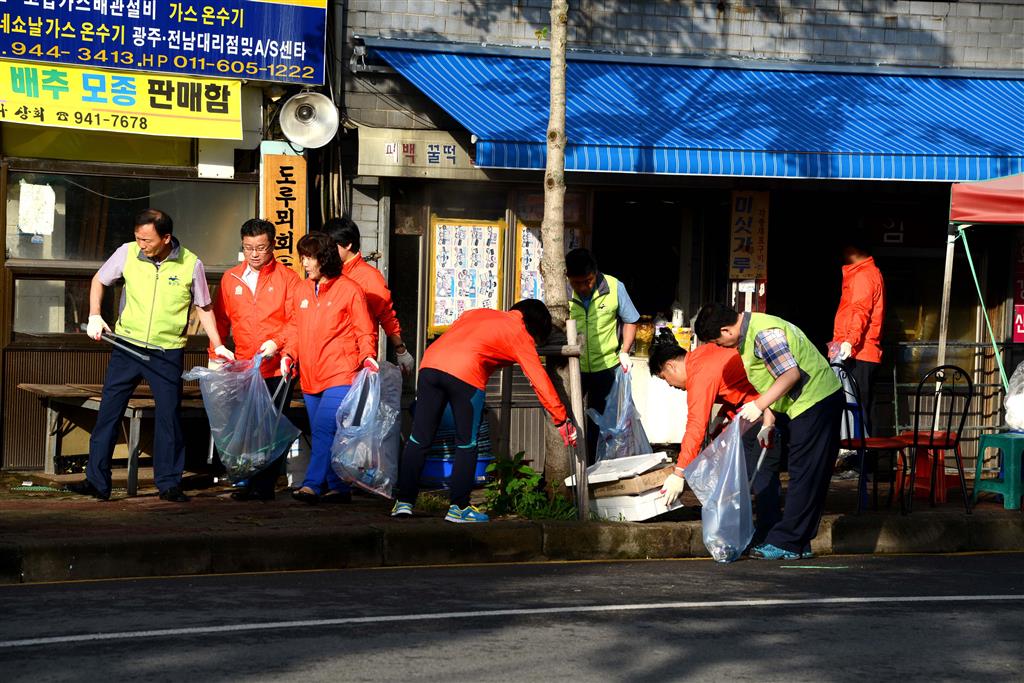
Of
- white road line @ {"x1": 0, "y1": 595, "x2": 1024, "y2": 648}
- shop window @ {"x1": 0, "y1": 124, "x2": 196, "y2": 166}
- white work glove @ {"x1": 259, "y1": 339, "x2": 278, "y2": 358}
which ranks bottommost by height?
white road line @ {"x1": 0, "y1": 595, "x2": 1024, "y2": 648}

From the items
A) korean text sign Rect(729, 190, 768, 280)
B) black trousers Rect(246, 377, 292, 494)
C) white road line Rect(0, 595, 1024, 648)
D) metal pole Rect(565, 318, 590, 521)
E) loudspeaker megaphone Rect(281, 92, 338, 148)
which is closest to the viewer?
white road line Rect(0, 595, 1024, 648)

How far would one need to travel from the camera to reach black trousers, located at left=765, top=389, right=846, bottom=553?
8961 mm

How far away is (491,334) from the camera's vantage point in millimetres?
9461

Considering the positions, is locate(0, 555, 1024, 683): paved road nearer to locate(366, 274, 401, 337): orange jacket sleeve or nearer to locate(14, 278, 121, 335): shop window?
locate(366, 274, 401, 337): orange jacket sleeve

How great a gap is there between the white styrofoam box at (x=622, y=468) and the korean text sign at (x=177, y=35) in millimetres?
4254

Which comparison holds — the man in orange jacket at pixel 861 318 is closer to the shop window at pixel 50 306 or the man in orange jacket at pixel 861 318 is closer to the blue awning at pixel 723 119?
the blue awning at pixel 723 119

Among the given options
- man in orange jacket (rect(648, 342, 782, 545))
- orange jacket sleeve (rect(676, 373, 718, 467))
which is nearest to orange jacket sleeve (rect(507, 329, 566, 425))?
man in orange jacket (rect(648, 342, 782, 545))

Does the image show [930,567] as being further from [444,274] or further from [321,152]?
[321,152]

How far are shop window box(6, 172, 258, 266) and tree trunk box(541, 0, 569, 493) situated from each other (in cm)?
335

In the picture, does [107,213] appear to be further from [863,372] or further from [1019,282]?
[1019,282]

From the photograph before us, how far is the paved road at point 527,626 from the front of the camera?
5.98 metres

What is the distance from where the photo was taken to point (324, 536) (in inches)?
345

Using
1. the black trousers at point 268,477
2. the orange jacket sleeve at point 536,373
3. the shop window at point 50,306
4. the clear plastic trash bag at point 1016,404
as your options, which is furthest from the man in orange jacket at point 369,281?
the clear plastic trash bag at point 1016,404

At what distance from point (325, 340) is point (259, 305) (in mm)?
691
